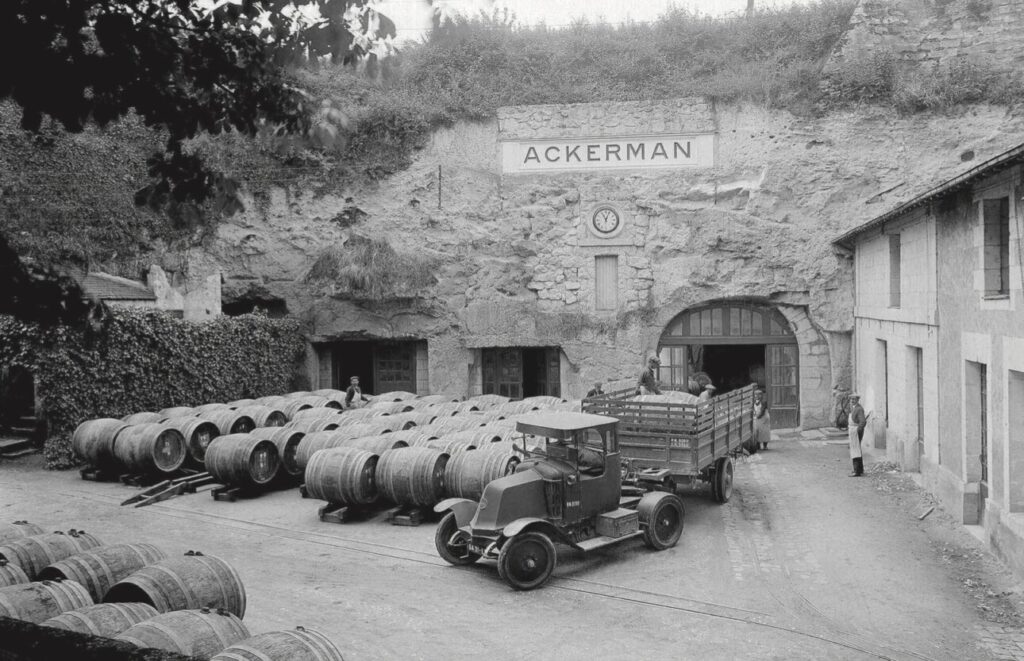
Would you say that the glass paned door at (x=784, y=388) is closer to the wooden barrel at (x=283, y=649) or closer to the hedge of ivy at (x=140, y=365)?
the hedge of ivy at (x=140, y=365)

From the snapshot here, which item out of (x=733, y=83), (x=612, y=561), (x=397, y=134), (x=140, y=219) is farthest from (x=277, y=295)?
(x=612, y=561)

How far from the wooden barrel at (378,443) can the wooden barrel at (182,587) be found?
5.94 meters

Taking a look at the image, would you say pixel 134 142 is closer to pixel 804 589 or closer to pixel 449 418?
pixel 449 418

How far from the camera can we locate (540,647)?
23.4ft

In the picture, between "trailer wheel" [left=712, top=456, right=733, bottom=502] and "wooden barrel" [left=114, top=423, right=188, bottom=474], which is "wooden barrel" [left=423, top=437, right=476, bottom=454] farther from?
"wooden barrel" [left=114, top=423, right=188, bottom=474]

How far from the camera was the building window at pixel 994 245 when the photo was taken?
33.4 ft

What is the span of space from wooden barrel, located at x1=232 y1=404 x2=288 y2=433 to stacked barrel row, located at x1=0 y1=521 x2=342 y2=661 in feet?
25.1

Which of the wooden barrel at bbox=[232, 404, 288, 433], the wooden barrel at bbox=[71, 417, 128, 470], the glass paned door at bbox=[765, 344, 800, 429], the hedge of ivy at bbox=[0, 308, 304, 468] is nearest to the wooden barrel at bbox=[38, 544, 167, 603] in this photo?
the hedge of ivy at bbox=[0, 308, 304, 468]

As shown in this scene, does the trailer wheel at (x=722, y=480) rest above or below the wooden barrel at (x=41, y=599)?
below

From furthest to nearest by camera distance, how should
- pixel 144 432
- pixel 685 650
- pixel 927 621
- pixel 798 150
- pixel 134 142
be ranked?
pixel 134 142 < pixel 798 150 < pixel 144 432 < pixel 927 621 < pixel 685 650

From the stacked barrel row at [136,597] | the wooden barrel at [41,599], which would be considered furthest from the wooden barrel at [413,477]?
the wooden barrel at [41,599]

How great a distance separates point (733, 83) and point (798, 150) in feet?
7.64

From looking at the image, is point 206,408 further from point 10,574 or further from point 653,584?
point 653,584

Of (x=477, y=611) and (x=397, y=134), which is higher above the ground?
(x=397, y=134)
